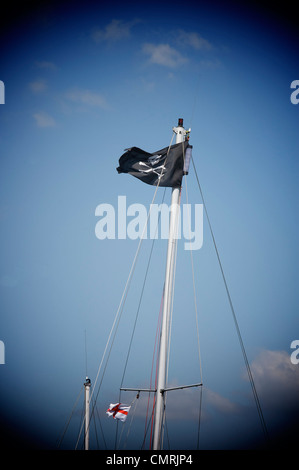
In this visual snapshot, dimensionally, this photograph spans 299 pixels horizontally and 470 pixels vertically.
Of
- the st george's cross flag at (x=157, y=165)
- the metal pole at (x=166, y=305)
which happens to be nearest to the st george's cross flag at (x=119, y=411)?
the metal pole at (x=166, y=305)

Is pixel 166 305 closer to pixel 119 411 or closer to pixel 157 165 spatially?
pixel 157 165

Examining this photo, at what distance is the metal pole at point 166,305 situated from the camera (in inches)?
336

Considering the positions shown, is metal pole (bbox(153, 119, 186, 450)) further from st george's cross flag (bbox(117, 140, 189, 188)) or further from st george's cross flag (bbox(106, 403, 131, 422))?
st george's cross flag (bbox(106, 403, 131, 422))

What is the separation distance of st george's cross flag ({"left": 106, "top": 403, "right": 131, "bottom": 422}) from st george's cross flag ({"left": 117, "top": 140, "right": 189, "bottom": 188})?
28.2 feet

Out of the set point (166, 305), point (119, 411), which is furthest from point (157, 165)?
point (119, 411)

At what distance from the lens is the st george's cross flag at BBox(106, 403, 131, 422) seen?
12574mm

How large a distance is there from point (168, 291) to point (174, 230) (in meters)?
1.95

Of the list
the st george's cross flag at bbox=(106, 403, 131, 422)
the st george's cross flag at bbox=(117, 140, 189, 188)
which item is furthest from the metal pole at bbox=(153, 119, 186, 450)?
the st george's cross flag at bbox=(106, 403, 131, 422)

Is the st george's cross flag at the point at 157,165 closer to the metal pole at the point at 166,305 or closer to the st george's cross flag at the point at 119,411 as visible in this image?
the metal pole at the point at 166,305

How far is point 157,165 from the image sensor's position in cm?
1187

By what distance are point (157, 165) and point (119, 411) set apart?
9.40m
